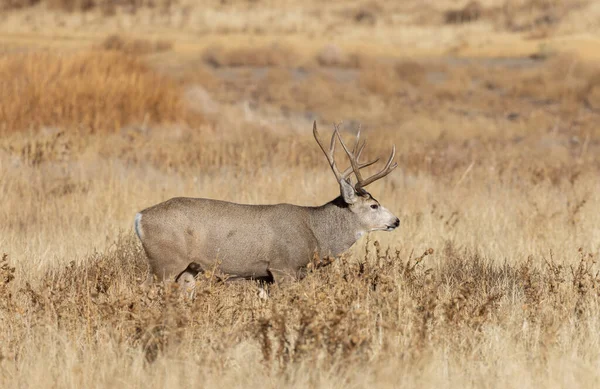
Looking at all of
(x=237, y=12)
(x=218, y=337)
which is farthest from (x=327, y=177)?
(x=237, y=12)

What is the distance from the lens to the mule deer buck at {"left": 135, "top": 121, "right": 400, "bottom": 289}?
7137 millimetres

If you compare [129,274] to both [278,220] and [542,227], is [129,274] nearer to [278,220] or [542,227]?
[278,220]

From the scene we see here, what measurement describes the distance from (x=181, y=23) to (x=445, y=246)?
137ft

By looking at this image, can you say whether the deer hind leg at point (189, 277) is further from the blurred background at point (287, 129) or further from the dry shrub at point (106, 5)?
the dry shrub at point (106, 5)

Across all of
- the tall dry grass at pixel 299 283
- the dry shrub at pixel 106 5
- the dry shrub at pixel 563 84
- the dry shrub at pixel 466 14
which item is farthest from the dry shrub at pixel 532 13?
the tall dry grass at pixel 299 283

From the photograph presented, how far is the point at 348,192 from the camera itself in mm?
8102

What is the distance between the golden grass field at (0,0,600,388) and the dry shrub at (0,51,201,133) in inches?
1.7

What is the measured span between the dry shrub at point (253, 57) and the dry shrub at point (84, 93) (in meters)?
16.4

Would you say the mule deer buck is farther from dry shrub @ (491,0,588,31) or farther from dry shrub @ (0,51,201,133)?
dry shrub @ (491,0,588,31)

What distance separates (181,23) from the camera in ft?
163

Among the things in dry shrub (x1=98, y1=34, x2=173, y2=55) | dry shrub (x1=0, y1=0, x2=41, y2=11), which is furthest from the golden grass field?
dry shrub (x1=0, y1=0, x2=41, y2=11)

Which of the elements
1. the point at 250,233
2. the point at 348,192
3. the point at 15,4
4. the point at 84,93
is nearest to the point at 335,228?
the point at 348,192

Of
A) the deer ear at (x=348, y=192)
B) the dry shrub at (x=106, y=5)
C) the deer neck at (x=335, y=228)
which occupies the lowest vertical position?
the dry shrub at (x=106, y=5)

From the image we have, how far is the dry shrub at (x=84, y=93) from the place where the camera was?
15828mm
